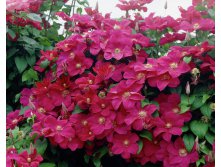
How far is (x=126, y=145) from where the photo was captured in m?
1.89

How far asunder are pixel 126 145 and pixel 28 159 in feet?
1.36

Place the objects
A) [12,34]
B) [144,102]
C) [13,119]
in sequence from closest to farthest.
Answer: [144,102], [13,119], [12,34]

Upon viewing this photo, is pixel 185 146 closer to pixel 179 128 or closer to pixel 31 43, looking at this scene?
pixel 179 128

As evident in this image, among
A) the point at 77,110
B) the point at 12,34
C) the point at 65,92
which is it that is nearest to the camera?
the point at 77,110

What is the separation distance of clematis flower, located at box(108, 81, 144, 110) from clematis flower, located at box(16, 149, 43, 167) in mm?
390

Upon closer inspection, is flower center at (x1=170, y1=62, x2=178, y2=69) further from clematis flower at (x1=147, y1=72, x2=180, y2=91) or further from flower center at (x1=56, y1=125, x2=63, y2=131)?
flower center at (x1=56, y1=125, x2=63, y2=131)

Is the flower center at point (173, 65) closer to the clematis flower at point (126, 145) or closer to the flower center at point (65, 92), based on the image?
the clematis flower at point (126, 145)

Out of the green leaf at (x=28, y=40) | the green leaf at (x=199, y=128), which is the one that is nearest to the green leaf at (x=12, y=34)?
the green leaf at (x=28, y=40)

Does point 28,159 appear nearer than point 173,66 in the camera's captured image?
Yes

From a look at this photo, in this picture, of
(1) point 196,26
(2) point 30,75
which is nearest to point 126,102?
(1) point 196,26

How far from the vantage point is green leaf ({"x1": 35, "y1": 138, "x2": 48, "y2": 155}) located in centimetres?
195

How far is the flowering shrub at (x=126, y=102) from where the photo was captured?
188cm

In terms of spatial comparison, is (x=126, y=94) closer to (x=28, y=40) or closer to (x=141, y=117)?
(x=141, y=117)
